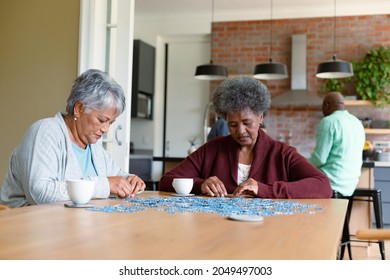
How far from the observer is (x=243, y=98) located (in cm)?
238

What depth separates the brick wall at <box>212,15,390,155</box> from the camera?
6938mm

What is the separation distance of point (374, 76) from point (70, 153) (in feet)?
18.3

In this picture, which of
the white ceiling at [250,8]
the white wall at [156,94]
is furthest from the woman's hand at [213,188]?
the white wall at [156,94]

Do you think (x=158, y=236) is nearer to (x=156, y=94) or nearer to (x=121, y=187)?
(x=121, y=187)

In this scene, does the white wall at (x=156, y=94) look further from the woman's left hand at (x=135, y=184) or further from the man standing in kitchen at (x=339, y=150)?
the woman's left hand at (x=135, y=184)

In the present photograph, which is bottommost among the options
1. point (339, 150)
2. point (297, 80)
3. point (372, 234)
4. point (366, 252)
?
point (366, 252)

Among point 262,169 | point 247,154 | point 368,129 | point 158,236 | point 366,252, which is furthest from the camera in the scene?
point 368,129

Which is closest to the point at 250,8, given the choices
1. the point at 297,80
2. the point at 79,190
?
the point at 297,80

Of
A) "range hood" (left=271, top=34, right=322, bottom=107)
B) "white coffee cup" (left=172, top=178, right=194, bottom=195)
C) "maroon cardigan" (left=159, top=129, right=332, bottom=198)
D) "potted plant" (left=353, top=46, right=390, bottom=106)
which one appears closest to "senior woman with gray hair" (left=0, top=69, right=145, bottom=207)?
"white coffee cup" (left=172, top=178, right=194, bottom=195)

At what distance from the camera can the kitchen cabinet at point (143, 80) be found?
738cm

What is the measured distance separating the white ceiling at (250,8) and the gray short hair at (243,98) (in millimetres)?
4792
